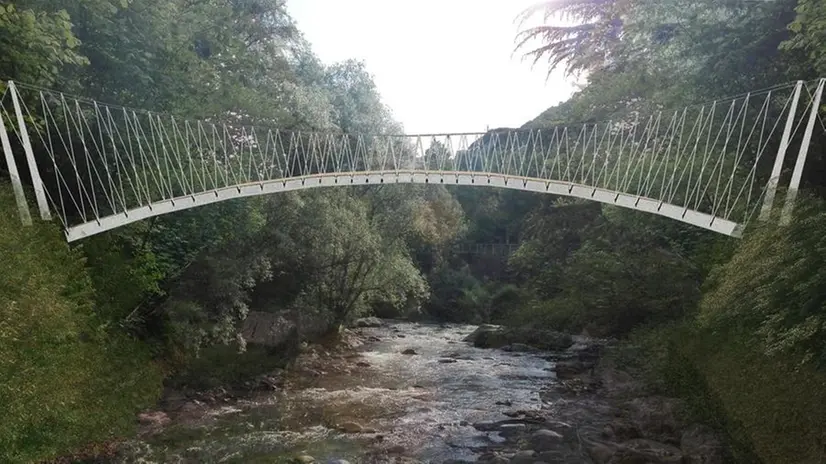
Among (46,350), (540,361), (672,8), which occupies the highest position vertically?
(672,8)

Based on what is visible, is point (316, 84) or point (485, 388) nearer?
point (485, 388)

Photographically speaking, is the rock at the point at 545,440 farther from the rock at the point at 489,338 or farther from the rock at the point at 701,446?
the rock at the point at 489,338

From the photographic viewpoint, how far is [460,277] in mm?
34375

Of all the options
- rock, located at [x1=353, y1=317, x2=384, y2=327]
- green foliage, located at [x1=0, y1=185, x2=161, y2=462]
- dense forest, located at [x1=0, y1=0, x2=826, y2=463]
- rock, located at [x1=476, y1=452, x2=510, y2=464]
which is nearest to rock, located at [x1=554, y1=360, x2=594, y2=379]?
dense forest, located at [x1=0, y1=0, x2=826, y2=463]

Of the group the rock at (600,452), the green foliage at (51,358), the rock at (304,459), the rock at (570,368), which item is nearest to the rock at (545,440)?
the rock at (600,452)

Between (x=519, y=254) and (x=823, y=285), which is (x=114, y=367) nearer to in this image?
(x=823, y=285)

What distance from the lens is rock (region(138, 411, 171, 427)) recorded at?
10227mm

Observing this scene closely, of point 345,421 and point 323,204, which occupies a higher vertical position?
point 323,204

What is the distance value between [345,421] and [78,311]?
5.08 metres

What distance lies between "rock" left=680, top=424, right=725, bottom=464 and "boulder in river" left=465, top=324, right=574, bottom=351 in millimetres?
11058

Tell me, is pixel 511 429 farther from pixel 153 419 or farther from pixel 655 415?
pixel 153 419

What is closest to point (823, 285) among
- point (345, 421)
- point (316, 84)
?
point (345, 421)

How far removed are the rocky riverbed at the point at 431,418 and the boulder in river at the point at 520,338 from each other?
2116mm

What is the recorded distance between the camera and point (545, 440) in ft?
32.6
